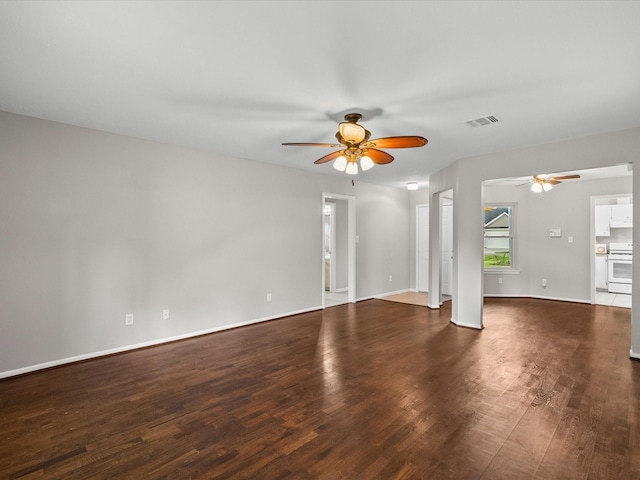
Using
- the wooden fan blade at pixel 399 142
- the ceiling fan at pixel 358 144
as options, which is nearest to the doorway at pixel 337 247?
the ceiling fan at pixel 358 144

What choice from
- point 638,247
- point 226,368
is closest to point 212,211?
point 226,368

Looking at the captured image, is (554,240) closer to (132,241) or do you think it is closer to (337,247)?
(337,247)

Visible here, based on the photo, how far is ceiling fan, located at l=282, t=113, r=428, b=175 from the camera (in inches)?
118

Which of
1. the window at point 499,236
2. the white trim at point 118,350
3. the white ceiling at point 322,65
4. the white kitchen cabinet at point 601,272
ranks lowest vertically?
the white trim at point 118,350

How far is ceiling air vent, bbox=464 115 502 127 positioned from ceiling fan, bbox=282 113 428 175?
2.88 feet

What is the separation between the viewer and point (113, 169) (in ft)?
12.8

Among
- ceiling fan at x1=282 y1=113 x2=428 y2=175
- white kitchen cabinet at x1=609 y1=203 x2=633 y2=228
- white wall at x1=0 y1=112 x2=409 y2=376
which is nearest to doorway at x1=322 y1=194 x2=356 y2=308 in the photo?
white wall at x1=0 y1=112 x2=409 y2=376

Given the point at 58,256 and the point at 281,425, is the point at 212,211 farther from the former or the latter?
the point at 281,425

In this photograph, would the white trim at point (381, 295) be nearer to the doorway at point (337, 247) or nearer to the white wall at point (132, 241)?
the doorway at point (337, 247)

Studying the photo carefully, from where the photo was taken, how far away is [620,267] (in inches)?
307

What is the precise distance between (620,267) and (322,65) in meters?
8.95

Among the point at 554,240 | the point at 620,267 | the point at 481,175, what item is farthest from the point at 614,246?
the point at 481,175

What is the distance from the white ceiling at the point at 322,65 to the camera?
6.02 ft

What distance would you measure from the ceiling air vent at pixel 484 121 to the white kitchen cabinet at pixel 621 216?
6.64 m
